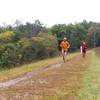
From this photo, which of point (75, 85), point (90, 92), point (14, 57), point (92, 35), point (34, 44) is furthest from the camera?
point (92, 35)

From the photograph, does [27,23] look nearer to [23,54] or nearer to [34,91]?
[23,54]

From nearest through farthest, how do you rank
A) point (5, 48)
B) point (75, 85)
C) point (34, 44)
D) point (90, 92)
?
point (90, 92) < point (75, 85) < point (5, 48) < point (34, 44)

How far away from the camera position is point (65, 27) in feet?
338

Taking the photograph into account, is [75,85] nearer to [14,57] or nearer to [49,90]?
[49,90]

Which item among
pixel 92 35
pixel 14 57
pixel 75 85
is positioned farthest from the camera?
pixel 92 35

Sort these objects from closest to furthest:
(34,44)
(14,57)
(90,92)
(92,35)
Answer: (90,92), (14,57), (34,44), (92,35)

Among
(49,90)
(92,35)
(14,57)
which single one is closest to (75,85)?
(49,90)

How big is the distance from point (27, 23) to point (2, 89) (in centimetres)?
9126

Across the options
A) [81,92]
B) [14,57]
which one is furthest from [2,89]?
[14,57]

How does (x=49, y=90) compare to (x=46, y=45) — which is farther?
(x=46, y=45)

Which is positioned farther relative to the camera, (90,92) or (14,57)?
(14,57)

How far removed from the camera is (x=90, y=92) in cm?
1248

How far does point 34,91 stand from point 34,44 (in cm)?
6438

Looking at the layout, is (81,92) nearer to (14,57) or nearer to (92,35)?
(14,57)
